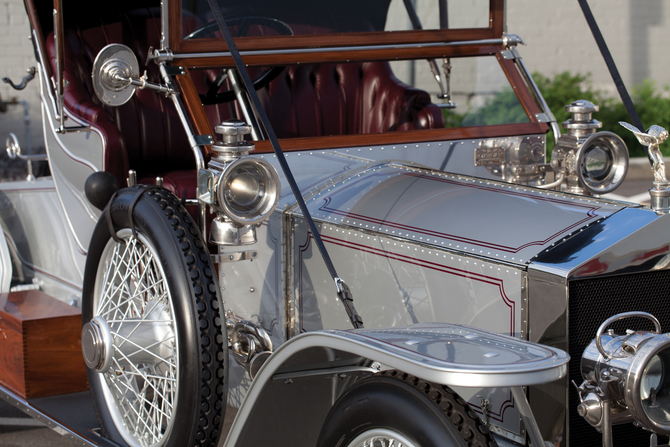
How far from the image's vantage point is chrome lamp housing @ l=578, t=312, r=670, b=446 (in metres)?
1.52

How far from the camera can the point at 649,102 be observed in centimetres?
1100

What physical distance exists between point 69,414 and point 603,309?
1.83 meters

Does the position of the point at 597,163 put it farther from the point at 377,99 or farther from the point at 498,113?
the point at 377,99

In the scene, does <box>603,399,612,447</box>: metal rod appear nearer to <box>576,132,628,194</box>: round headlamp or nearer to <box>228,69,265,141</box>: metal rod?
<box>576,132,628,194</box>: round headlamp

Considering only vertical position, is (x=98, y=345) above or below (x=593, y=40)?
below

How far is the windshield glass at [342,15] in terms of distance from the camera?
2.74m

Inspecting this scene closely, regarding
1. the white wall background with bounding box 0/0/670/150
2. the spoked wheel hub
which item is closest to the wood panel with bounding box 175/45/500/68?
the spoked wheel hub

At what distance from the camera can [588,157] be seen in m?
2.67

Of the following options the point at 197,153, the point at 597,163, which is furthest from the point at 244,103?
the point at 597,163

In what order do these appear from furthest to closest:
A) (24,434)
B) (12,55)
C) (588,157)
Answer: (12,55), (24,434), (588,157)

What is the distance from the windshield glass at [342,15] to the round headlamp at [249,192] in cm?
76

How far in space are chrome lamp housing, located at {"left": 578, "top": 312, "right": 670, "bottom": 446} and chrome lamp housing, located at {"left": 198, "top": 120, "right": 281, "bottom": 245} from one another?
960 mm

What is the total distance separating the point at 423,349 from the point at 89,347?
4.26ft

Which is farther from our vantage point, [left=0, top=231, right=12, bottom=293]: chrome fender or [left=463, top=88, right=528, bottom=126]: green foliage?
[left=0, top=231, right=12, bottom=293]: chrome fender
